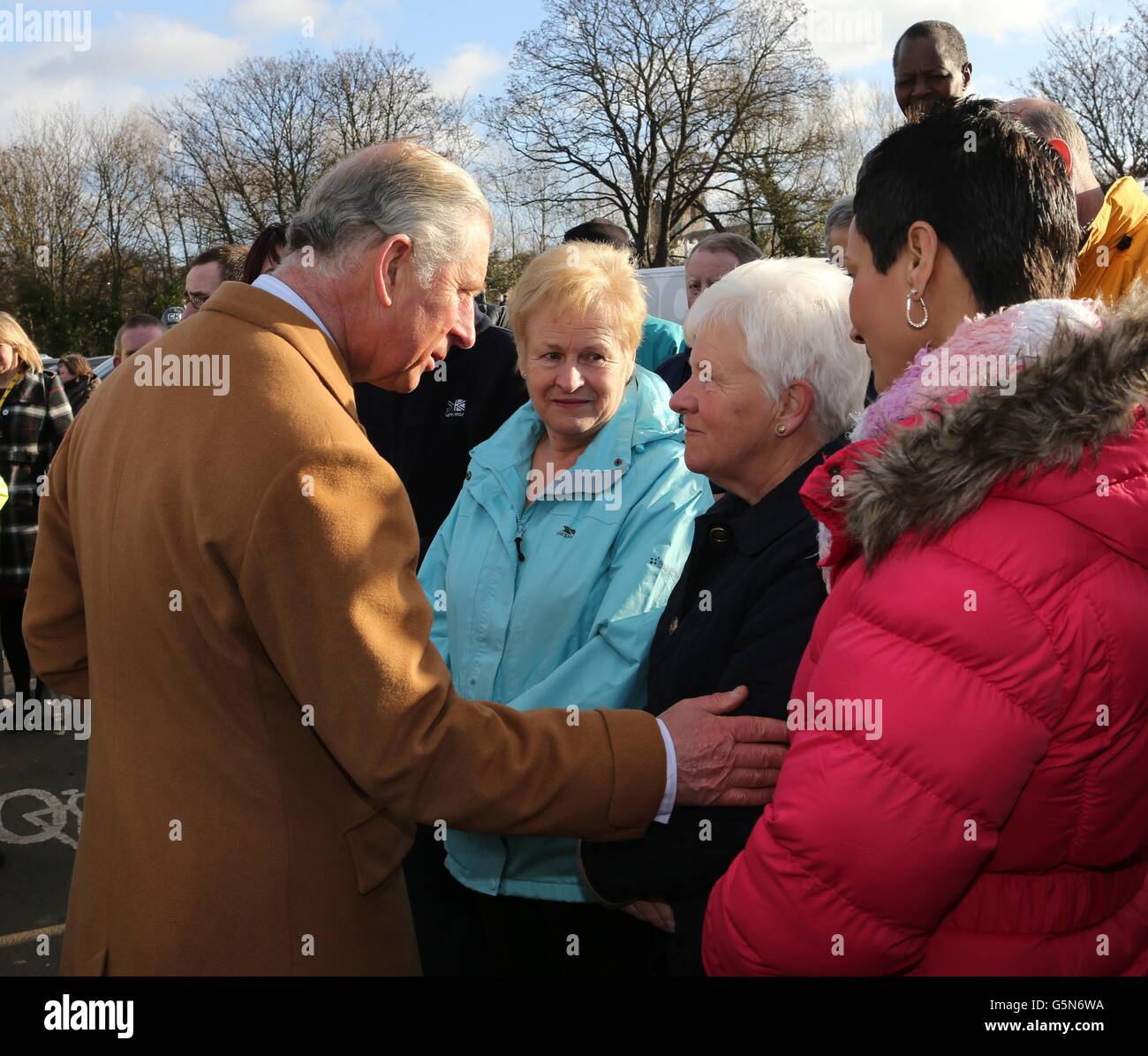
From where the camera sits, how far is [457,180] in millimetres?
1984

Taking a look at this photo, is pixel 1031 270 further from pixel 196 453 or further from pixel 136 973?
pixel 136 973

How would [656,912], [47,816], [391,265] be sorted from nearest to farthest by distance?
[391,265] → [656,912] → [47,816]

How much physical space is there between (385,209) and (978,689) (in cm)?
127

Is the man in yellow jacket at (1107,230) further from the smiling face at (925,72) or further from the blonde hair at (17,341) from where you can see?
the blonde hair at (17,341)

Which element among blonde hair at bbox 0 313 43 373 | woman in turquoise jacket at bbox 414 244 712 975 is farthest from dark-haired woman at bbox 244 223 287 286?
blonde hair at bbox 0 313 43 373

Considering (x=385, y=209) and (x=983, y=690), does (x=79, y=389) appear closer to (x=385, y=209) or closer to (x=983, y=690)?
(x=385, y=209)

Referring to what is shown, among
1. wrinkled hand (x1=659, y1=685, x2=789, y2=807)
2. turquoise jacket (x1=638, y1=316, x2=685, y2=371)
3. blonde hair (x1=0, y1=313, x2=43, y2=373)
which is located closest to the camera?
wrinkled hand (x1=659, y1=685, x2=789, y2=807)

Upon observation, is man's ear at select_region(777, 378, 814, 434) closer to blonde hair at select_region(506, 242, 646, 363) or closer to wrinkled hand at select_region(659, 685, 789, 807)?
wrinkled hand at select_region(659, 685, 789, 807)

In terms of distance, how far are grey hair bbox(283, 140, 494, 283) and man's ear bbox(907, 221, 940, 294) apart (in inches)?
31.0

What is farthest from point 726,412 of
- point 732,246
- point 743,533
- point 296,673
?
point 732,246

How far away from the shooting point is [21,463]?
19.9 ft

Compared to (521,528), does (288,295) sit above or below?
above

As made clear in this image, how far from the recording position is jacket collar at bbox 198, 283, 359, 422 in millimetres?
1804

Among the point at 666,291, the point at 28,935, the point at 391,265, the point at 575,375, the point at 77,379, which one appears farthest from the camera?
the point at 666,291
